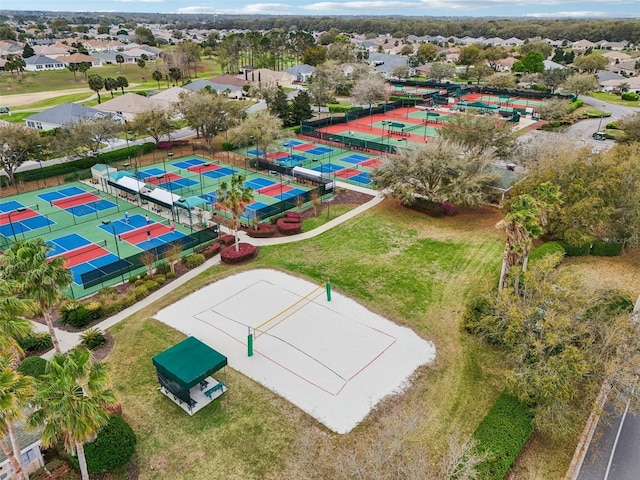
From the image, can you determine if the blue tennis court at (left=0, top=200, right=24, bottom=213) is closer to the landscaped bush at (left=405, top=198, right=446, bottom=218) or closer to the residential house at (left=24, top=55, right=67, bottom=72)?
the landscaped bush at (left=405, top=198, right=446, bottom=218)

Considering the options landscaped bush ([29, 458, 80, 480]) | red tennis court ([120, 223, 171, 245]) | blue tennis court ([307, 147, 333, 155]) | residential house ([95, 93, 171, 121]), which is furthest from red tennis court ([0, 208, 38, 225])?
residential house ([95, 93, 171, 121])

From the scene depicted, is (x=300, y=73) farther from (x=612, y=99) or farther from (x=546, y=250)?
(x=546, y=250)

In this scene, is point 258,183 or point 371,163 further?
point 371,163

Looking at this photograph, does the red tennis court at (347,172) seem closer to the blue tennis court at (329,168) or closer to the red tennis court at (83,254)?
the blue tennis court at (329,168)

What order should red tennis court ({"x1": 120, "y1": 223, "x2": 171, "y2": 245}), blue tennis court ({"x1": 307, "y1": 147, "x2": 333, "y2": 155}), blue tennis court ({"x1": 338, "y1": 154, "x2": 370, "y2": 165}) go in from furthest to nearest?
blue tennis court ({"x1": 307, "y1": 147, "x2": 333, "y2": 155}) → blue tennis court ({"x1": 338, "y1": 154, "x2": 370, "y2": 165}) → red tennis court ({"x1": 120, "y1": 223, "x2": 171, "y2": 245})

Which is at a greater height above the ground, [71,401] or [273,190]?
[71,401]

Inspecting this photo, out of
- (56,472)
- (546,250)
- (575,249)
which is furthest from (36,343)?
(575,249)

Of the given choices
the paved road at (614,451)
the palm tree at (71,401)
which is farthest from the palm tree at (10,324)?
the paved road at (614,451)
